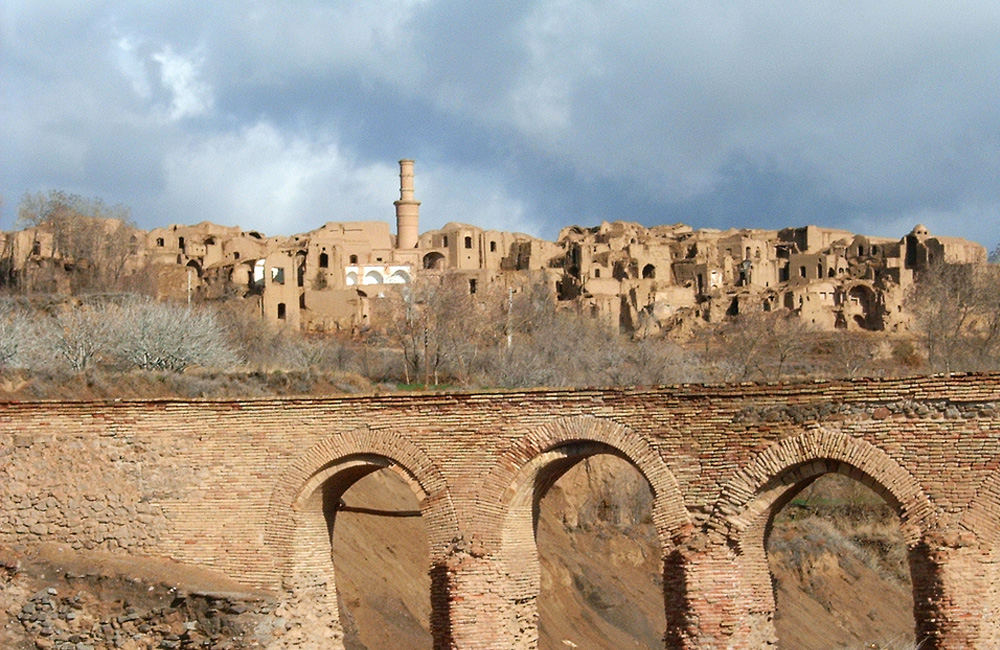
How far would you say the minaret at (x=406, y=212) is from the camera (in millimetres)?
72312

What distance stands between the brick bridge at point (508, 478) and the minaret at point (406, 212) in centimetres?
5495

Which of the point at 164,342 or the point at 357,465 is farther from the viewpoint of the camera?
the point at 164,342

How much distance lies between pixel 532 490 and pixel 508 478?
0.49 metres

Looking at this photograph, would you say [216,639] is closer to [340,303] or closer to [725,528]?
[725,528]

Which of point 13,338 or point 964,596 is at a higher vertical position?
point 13,338

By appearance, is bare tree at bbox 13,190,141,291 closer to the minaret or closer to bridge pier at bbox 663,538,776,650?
the minaret

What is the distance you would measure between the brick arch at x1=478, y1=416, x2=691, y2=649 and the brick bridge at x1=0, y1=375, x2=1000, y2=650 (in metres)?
0.02

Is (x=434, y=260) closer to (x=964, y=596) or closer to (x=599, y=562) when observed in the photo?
(x=599, y=562)

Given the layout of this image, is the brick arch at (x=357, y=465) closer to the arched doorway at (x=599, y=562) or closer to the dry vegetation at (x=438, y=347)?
the arched doorway at (x=599, y=562)

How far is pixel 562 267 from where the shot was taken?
2734 inches

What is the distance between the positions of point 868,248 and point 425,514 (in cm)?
6519

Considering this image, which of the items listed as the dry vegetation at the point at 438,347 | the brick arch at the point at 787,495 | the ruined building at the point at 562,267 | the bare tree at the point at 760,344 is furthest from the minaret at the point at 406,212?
the brick arch at the point at 787,495

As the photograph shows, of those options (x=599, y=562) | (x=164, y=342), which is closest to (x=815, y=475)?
(x=599, y=562)

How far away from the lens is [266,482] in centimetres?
1669
